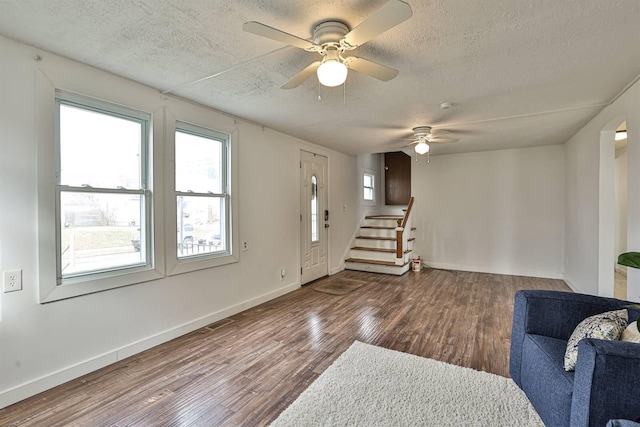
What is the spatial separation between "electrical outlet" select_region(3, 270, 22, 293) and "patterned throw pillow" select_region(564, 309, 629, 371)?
3.32 m

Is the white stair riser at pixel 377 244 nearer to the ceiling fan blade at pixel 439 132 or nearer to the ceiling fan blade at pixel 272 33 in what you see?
the ceiling fan blade at pixel 439 132

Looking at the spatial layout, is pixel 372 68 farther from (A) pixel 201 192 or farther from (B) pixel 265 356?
(B) pixel 265 356

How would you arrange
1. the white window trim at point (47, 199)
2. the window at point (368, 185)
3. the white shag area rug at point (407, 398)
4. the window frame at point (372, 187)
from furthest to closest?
the window at point (368, 185)
the window frame at point (372, 187)
the white window trim at point (47, 199)
the white shag area rug at point (407, 398)

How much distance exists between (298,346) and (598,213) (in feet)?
12.3

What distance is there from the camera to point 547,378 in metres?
1.56

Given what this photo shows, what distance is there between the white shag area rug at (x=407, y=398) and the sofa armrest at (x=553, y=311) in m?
0.27

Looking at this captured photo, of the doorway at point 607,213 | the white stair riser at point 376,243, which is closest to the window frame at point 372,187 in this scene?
the white stair riser at point 376,243

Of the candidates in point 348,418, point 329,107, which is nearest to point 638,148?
point 329,107

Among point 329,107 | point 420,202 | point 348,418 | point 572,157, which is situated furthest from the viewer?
point 420,202

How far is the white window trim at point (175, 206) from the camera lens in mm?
2871

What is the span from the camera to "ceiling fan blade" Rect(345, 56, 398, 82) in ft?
6.08

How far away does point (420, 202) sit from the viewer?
21.3ft

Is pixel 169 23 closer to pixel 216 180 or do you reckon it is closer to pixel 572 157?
pixel 216 180

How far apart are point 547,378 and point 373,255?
175 inches
